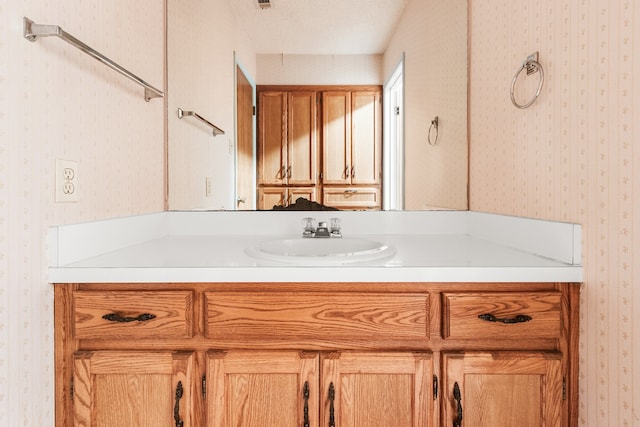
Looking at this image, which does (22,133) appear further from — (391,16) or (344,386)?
(391,16)

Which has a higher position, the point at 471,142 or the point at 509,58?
the point at 509,58

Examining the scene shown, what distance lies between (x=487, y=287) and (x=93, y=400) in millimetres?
1033

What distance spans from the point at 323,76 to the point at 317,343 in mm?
1072

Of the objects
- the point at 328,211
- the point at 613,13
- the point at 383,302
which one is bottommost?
the point at 383,302

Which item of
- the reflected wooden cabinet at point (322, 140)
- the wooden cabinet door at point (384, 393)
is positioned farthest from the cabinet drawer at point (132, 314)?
the reflected wooden cabinet at point (322, 140)

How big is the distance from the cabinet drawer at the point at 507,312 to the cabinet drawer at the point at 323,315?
0.25 feet

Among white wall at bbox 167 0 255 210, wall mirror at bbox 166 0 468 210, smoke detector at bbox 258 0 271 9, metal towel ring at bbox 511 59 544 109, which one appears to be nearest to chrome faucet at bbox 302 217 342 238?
wall mirror at bbox 166 0 468 210

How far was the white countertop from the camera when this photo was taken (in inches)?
39.2

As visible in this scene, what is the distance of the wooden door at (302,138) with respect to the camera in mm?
1609

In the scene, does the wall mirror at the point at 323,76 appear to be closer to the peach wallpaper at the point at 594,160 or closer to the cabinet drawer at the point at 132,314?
the peach wallpaper at the point at 594,160

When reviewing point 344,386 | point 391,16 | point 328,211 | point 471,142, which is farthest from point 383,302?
point 391,16

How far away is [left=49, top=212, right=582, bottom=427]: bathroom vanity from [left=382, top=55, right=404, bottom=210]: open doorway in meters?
0.65

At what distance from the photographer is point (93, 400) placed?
3.30 feet

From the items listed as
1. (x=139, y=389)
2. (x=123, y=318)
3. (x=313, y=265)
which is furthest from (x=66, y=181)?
(x=313, y=265)
